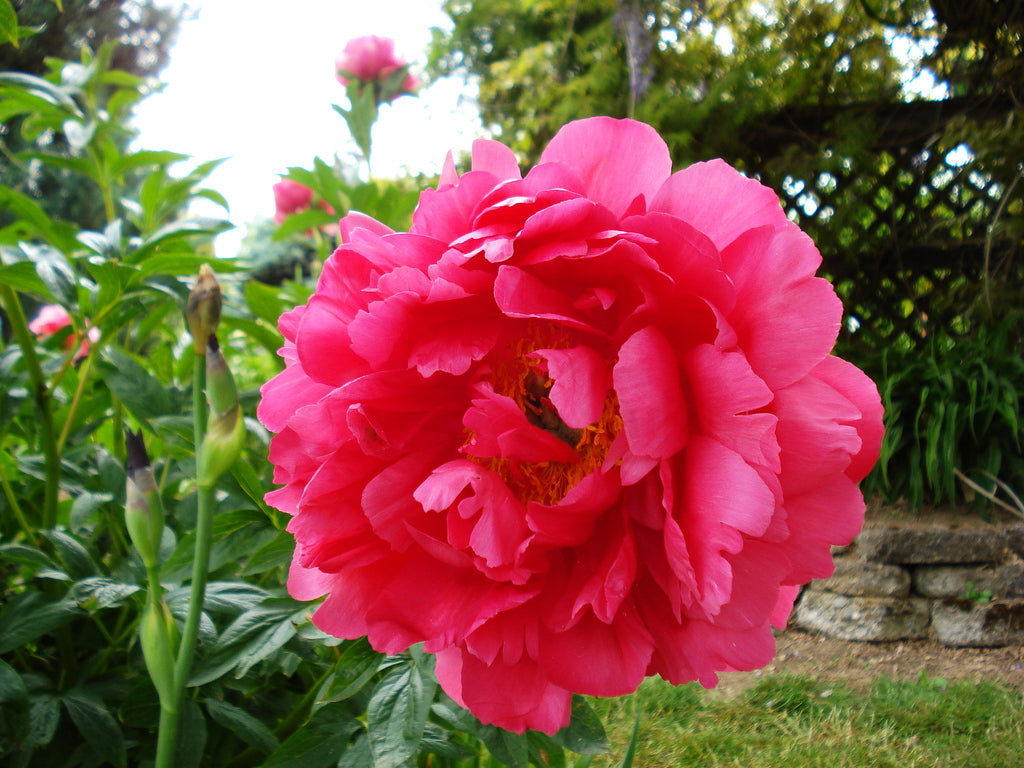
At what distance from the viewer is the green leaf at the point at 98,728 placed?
24.0 inches

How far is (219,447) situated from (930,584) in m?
3.01

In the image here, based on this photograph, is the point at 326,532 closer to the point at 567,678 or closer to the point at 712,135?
the point at 567,678

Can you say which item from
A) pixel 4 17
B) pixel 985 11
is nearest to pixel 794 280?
pixel 4 17

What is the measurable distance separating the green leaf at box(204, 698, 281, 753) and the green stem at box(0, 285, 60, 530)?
0.82 ft

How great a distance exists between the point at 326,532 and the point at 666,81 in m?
3.18

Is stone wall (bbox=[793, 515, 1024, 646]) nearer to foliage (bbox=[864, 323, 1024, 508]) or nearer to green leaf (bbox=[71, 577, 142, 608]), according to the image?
foliage (bbox=[864, 323, 1024, 508])

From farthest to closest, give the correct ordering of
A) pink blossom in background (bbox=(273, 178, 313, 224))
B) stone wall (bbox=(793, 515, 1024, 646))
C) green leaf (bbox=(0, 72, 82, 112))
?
stone wall (bbox=(793, 515, 1024, 646)), pink blossom in background (bbox=(273, 178, 313, 224)), green leaf (bbox=(0, 72, 82, 112))

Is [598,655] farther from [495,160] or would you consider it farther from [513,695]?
[495,160]

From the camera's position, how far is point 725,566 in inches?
14.9

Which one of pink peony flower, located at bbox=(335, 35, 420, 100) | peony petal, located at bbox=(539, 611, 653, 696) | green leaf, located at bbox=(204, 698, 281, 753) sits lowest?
green leaf, located at bbox=(204, 698, 281, 753)

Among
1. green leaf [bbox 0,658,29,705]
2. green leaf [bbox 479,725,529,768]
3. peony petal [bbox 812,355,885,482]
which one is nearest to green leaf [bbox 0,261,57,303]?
green leaf [bbox 0,658,29,705]

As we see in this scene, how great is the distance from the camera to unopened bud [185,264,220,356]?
0.42 metres

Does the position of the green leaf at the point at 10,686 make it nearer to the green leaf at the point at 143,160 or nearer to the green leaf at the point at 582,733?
the green leaf at the point at 582,733

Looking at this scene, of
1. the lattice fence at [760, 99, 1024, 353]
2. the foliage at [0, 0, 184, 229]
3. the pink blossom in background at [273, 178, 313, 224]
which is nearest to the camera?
the pink blossom in background at [273, 178, 313, 224]
